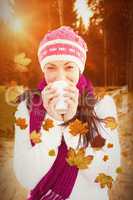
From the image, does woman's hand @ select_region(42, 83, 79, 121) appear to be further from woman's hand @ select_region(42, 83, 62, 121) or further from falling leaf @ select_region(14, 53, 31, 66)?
falling leaf @ select_region(14, 53, 31, 66)

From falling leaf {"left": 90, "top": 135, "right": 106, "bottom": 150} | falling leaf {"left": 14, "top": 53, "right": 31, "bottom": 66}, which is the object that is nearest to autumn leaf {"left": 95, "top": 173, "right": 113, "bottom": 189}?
falling leaf {"left": 90, "top": 135, "right": 106, "bottom": 150}

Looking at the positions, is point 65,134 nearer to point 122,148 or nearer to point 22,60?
point 122,148

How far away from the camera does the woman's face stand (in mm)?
2312

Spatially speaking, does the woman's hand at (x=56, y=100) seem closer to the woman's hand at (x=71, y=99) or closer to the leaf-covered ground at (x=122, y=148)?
the woman's hand at (x=71, y=99)

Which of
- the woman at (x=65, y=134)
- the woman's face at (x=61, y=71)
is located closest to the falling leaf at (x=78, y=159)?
the woman at (x=65, y=134)

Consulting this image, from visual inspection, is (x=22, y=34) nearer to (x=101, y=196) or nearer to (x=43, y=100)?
(x=43, y=100)

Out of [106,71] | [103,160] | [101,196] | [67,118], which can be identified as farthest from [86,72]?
[101,196]

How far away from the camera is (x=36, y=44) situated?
232 cm

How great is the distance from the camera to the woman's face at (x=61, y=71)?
7.59 feet

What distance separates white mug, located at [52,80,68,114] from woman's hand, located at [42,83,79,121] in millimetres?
14

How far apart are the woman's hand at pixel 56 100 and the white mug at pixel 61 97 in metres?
0.01

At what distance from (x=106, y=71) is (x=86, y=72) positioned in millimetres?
99

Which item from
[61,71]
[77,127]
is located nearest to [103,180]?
[77,127]

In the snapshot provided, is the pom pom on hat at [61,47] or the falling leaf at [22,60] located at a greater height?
the pom pom on hat at [61,47]
